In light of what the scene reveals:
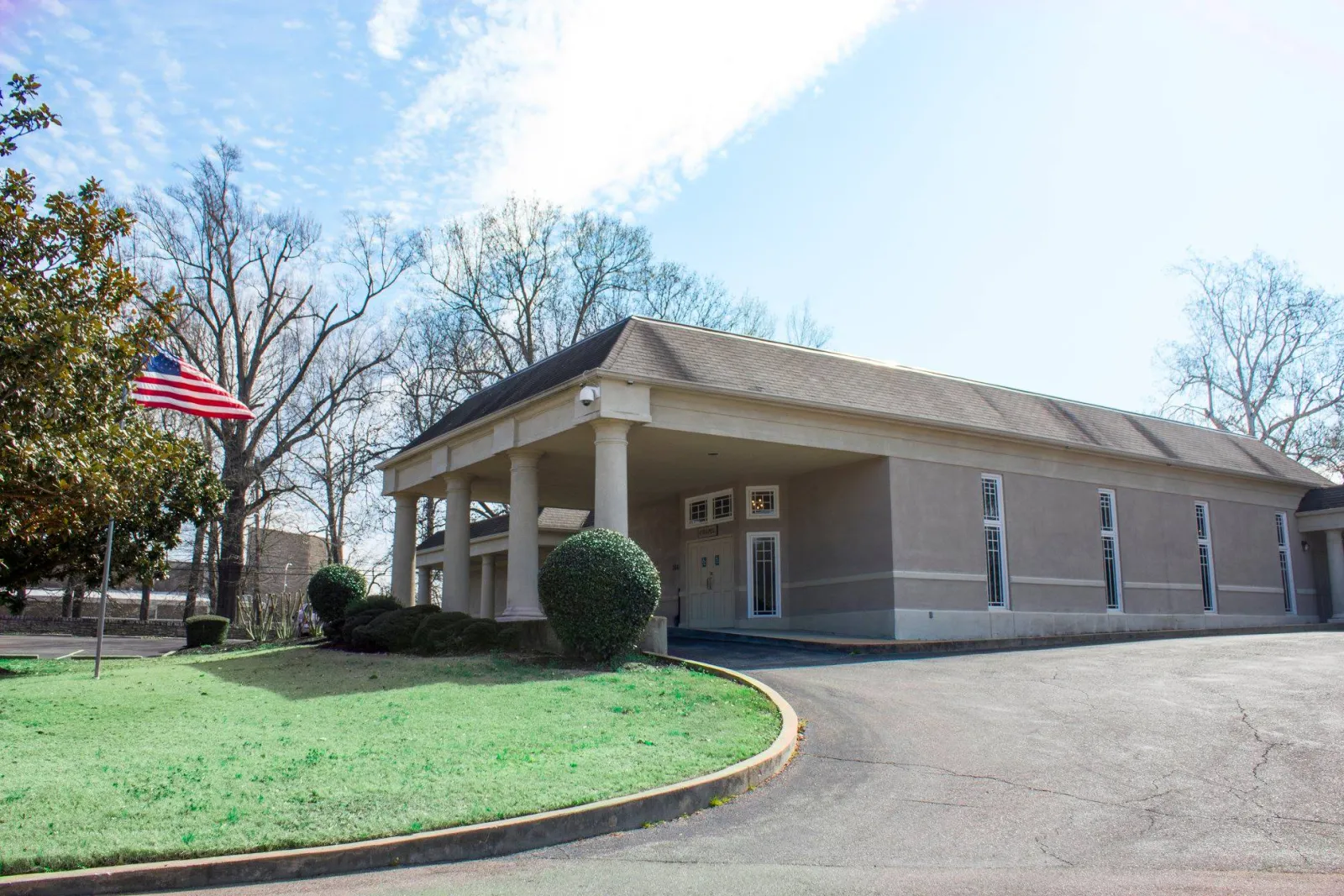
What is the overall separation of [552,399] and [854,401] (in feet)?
20.5

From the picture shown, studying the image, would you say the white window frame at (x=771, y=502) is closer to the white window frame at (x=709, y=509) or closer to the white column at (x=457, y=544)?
the white window frame at (x=709, y=509)

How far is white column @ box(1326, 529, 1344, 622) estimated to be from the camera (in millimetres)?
29016

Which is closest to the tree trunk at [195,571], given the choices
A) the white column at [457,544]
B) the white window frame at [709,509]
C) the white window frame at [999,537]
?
the white column at [457,544]

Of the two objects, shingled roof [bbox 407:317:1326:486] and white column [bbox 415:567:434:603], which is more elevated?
shingled roof [bbox 407:317:1326:486]

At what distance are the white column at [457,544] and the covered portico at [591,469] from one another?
3 centimetres

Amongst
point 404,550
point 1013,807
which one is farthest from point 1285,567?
point 1013,807

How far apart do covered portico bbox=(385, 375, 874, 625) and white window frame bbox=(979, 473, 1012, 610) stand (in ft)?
11.4

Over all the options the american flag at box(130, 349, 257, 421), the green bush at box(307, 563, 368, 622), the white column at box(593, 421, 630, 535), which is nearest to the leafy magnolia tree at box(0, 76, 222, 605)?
the american flag at box(130, 349, 257, 421)

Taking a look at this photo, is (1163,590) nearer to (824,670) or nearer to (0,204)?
(824,670)

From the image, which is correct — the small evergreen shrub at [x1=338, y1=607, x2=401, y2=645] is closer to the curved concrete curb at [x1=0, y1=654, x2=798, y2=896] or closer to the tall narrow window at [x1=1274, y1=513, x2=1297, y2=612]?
the curved concrete curb at [x1=0, y1=654, x2=798, y2=896]

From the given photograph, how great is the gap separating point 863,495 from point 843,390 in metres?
2.45

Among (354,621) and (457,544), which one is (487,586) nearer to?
(457,544)

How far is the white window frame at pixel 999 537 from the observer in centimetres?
2219

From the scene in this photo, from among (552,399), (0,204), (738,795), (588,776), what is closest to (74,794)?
(588,776)
